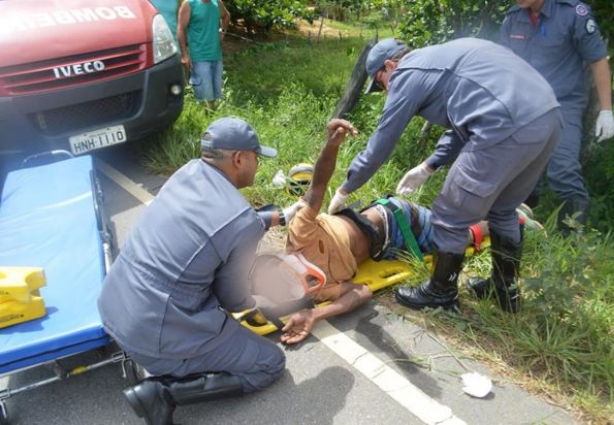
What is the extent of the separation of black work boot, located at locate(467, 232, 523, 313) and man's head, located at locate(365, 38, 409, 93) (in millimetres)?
1082

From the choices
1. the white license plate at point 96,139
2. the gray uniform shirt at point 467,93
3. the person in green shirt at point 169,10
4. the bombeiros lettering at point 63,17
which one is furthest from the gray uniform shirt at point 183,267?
the person in green shirt at point 169,10

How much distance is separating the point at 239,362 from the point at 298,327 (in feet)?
1.76

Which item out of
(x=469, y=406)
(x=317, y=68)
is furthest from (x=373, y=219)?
(x=317, y=68)

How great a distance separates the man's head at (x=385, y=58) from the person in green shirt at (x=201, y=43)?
314 cm

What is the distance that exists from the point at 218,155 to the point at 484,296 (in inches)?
69.5

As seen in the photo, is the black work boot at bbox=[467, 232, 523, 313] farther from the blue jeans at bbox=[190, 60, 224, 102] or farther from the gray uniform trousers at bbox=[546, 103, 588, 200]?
the blue jeans at bbox=[190, 60, 224, 102]

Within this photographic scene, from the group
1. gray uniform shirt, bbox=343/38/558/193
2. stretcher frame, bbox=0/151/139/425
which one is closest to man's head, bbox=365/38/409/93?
gray uniform shirt, bbox=343/38/558/193

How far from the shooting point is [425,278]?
3.29m

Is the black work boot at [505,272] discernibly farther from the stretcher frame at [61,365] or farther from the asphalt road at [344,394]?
the stretcher frame at [61,365]

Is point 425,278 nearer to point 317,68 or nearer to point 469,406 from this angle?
point 469,406

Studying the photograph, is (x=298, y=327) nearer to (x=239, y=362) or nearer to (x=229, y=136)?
(x=239, y=362)

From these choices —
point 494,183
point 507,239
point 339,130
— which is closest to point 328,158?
point 339,130

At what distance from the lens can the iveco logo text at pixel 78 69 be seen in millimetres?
4070

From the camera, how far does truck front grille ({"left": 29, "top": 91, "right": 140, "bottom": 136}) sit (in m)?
4.20
